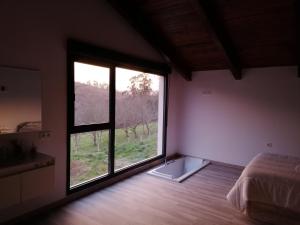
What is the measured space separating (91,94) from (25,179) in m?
1.51

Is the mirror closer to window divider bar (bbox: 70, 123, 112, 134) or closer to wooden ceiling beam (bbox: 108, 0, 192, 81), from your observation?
window divider bar (bbox: 70, 123, 112, 134)

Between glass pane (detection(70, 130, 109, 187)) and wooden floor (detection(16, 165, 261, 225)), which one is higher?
glass pane (detection(70, 130, 109, 187))

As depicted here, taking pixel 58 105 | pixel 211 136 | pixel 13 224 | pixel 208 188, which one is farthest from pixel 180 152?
pixel 13 224

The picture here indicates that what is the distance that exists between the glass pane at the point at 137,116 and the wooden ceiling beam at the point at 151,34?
1.67 feet

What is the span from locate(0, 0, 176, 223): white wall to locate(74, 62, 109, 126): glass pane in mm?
260

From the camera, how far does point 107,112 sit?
3.66m

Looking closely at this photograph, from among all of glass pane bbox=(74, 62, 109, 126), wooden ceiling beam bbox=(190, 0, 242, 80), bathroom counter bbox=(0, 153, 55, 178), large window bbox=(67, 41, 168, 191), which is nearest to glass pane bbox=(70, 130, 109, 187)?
large window bbox=(67, 41, 168, 191)

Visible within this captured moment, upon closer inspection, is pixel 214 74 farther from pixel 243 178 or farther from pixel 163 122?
pixel 243 178

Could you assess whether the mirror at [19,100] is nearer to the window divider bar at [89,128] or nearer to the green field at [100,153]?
the window divider bar at [89,128]

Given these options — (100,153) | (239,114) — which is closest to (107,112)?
(100,153)

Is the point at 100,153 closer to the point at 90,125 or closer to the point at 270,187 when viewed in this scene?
the point at 90,125

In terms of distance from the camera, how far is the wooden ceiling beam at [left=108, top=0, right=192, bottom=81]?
3.51 metres

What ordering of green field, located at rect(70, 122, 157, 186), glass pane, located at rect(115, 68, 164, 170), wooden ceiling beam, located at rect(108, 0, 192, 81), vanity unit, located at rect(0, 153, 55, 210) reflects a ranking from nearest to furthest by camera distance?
vanity unit, located at rect(0, 153, 55, 210)
green field, located at rect(70, 122, 157, 186)
wooden ceiling beam, located at rect(108, 0, 192, 81)
glass pane, located at rect(115, 68, 164, 170)

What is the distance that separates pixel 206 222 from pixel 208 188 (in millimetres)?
1019
